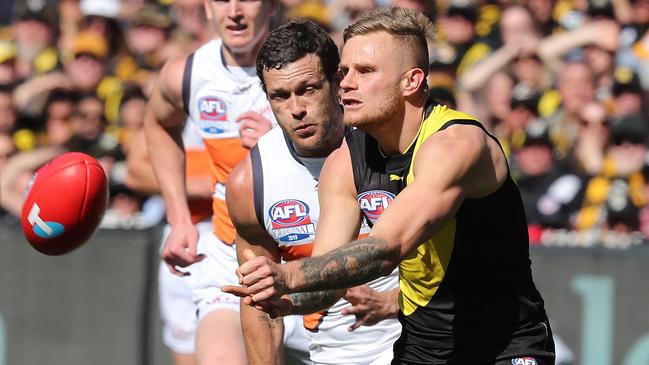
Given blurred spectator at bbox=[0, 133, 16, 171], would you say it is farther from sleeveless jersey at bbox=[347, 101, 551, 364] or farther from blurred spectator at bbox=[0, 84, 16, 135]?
sleeveless jersey at bbox=[347, 101, 551, 364]

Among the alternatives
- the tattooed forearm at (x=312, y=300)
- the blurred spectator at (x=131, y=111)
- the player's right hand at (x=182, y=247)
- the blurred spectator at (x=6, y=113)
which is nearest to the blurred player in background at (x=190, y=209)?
the player's right hand at (x=182, y=247)

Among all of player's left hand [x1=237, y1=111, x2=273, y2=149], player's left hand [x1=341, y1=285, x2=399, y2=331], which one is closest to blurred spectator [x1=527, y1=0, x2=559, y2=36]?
player's left hand [x1=237, y1=111, x2=273, y2=149]

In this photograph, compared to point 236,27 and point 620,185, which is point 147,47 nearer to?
point 620,185

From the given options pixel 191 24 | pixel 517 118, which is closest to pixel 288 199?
pixel 517 118

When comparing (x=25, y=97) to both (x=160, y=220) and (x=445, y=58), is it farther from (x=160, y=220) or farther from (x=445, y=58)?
(x=445, y=58)

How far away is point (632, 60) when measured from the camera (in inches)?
391

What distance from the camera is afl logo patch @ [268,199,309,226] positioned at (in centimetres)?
584

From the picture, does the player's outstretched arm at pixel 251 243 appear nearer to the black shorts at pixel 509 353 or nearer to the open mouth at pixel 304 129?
the open mouth at pixel 304 129

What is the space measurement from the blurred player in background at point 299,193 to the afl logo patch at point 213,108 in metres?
0.97

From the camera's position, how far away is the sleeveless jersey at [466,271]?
4.80m

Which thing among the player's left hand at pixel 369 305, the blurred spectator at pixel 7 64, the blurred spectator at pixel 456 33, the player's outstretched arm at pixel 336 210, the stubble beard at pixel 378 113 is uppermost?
the stubble beard at pixel 378 113

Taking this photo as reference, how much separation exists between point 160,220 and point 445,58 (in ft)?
8.80

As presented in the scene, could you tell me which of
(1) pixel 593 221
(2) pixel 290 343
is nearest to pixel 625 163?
(1) pixel 593 221

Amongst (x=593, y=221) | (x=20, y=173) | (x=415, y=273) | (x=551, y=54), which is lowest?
(x=20, y=173)
